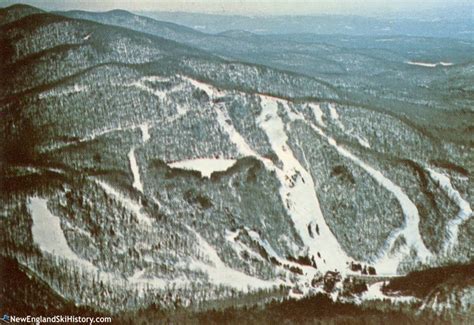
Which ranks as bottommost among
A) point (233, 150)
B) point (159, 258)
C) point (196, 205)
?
point (159, 258)

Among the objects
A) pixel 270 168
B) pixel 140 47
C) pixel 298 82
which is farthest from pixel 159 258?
pixel 140 47

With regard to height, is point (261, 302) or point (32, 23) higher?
point (32, 23)

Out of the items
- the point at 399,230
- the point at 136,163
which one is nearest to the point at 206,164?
the point at 136,163

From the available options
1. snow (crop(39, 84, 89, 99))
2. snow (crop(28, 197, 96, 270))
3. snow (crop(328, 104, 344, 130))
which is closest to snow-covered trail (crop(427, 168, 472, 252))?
snow (crop(328, 104, 344, 130))

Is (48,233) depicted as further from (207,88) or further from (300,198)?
(207,88)

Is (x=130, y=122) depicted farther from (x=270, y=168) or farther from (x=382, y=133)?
(x=382, y=133)

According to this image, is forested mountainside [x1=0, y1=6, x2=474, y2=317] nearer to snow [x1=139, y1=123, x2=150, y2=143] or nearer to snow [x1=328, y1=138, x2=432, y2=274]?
snow [x1=328, y1=138, x2=432, y2=274]
